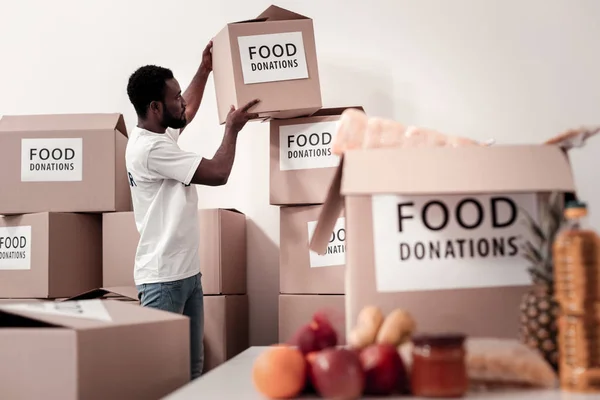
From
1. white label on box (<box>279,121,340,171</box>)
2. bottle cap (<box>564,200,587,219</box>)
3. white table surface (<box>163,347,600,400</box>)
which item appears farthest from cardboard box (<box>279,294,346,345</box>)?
bottle cap (<box>564,200,587,219</box>)

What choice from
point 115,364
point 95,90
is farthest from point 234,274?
point 115,364

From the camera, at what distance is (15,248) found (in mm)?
2238

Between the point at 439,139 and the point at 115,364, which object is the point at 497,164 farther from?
the point at 115,364

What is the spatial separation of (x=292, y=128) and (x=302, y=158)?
11cm

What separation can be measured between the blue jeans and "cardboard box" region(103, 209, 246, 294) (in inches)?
6.6

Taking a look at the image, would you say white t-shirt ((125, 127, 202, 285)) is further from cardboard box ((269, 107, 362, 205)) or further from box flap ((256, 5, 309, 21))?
box flap ((256, 5, 309, 21))

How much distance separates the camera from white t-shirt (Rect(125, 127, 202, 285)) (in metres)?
1.99

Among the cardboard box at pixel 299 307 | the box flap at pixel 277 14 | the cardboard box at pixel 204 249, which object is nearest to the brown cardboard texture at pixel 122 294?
the cardboard box at pixel 204 249

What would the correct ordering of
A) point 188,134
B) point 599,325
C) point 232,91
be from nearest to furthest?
point 599,325 → point 232,91 → point 188,134

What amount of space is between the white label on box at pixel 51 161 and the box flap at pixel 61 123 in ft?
0.18

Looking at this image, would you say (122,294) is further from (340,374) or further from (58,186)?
(340,374)

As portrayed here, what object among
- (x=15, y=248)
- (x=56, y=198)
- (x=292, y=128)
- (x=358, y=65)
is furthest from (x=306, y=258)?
(x=15, y=248)

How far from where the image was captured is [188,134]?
256cm

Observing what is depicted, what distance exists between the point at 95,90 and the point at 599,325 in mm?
2331
